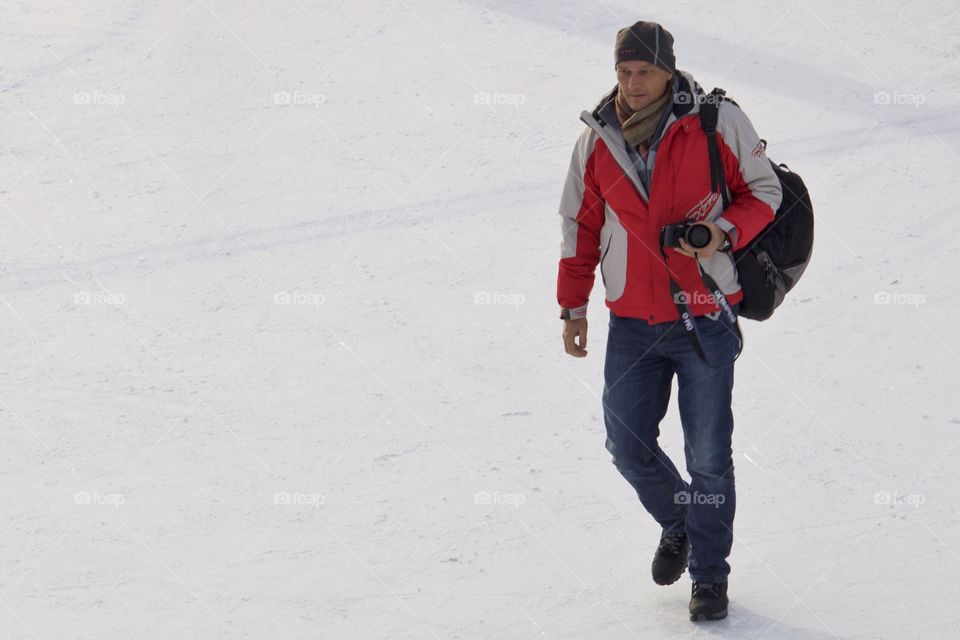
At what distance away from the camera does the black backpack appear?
376 centimetres

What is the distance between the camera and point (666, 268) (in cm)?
374

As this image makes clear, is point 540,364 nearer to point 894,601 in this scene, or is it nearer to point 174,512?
point 174,512

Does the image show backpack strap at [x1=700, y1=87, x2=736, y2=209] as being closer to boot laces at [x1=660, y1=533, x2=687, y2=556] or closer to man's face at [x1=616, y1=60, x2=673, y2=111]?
man's face at [x1=616, y1=60, x2=673, y2=111]

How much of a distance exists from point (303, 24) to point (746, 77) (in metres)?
3.14

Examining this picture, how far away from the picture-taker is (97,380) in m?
5.68

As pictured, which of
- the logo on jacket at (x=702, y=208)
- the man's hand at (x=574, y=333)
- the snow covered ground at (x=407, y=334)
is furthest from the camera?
the snow covered ground at (x=407, y=334)

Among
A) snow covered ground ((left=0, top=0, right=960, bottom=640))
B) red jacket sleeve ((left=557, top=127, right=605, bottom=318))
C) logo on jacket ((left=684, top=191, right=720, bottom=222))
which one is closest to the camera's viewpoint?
logo on jacket ((left=684, top=191, right=720, bottom=222))

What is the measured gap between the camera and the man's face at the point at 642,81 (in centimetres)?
363

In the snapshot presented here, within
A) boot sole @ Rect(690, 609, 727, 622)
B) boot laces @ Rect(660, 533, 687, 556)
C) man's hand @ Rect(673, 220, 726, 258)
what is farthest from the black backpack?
boot sole @ Rect(690, 609, 727, 622)

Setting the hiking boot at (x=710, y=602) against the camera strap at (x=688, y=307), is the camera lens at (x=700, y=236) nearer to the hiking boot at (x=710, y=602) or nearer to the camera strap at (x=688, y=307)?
the camera strap at (x=688, y=307)

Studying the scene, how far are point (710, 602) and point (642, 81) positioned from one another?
5.08 feet

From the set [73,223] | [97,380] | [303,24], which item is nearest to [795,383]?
[97,380]

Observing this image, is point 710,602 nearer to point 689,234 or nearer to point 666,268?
point 666,268

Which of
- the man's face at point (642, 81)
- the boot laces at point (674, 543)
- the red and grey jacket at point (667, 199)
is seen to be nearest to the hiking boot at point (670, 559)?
the boot laces at point (674, 543)
